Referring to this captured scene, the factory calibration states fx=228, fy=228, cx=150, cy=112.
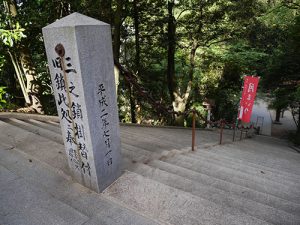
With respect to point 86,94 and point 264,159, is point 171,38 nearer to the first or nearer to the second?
point 264,159

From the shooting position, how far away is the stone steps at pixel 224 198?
7.40ft

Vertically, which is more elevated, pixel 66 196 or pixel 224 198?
pixel 66 196

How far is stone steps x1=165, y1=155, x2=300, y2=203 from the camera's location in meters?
3.13

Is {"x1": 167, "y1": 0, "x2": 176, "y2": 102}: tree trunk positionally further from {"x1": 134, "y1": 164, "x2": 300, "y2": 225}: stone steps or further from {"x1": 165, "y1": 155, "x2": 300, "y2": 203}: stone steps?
{"x1": 134, "y1": 164, "x2": 300, "y2": 225}: stone steps

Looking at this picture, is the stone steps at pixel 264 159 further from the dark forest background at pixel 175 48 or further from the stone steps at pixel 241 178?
the stone steps at pixel 241 178

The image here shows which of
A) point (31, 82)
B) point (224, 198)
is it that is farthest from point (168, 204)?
point (31, 82)

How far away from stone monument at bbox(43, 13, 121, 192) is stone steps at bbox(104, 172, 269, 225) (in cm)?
23

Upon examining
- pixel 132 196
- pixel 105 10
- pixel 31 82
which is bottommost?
pixel 132 196

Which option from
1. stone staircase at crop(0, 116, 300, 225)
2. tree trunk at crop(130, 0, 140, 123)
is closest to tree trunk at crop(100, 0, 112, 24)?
tree trunk at crop(130, 0, 140, 123)

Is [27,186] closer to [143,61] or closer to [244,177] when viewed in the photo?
[244,177]

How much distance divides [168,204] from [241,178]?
171 cm

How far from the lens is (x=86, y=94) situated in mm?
2127

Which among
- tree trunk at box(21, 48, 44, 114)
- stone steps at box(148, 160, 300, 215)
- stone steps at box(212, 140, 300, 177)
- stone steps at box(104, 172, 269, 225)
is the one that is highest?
tree trunk at box(21, 48, 44, 114)

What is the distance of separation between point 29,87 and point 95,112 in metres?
5.24
